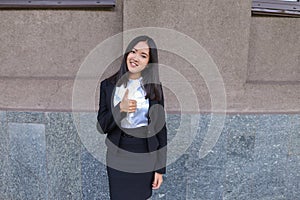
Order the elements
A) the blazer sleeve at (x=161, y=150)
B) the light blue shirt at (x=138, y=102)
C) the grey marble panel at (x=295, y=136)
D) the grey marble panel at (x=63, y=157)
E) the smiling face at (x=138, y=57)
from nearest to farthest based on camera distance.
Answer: the smiling face at (x=138, y=57), the light blue shirt at (x=138, y=102), the blazer sleeve at (x=161, y=150), the grey marble panel at (x=63, y=157), the grey marble panel at (x=295, y=136)

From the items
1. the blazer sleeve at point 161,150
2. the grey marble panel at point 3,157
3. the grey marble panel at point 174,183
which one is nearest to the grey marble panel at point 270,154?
the grey marble panel at point 174,183

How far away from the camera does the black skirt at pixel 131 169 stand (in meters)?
2.27

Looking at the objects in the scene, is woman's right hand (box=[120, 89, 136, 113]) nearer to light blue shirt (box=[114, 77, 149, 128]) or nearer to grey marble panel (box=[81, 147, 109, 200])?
light blue shirt (box=[114, 77, 149, 128])

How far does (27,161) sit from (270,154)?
281 cm

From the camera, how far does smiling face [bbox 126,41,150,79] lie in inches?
82.3

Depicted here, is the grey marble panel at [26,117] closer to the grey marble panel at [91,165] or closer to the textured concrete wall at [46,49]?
the textured concrete wall at [46,49]

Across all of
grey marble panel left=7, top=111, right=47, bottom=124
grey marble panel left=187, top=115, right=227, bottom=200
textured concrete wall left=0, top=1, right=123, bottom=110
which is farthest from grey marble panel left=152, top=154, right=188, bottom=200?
grey marble panel left=7, top=111, right=47, bottom=124

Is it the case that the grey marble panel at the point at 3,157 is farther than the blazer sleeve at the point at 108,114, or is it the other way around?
the grey marble panel at the point at 3,157

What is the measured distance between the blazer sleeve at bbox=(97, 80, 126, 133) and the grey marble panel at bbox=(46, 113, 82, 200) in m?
1.28

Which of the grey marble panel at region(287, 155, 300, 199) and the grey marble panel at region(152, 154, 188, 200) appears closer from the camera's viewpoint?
the grey marble panel at region(152, 154, 188, 200)

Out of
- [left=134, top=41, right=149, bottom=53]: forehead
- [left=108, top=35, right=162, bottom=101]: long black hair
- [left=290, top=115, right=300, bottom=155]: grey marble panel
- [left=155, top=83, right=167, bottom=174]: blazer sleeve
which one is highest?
[left=134, top=41, right=149, bottom=53]: forehead

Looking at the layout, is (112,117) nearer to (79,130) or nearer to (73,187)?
(79,130)

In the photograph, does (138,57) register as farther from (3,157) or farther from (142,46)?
(3,157)

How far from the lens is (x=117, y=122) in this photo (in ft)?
7.27
